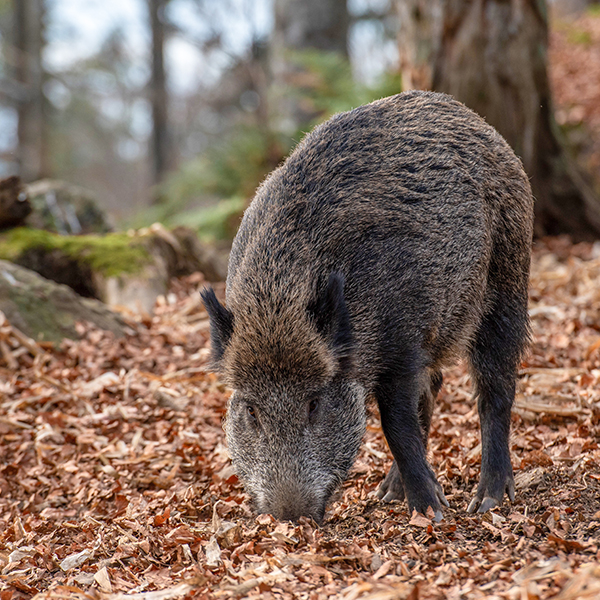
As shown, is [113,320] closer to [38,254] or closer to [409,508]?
[38,254]

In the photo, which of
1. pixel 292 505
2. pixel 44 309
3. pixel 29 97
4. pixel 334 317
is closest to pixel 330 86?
pixel 44 309

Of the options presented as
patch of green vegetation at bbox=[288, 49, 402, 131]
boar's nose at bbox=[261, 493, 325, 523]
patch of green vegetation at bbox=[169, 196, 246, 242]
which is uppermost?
patch of green vegetation at bbox=[288, 49, 402, 131]

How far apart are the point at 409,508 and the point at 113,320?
4376 mm

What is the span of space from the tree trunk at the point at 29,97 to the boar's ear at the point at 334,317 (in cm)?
1577

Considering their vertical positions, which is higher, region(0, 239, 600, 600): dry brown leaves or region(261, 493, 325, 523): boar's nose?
region(261, 493, 325, 523): boar's nose

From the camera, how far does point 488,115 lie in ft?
28.9

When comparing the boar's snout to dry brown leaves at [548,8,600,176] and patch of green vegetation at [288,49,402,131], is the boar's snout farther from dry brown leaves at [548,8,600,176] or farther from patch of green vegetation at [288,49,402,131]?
dry brown leaves at [548,8,600,176]

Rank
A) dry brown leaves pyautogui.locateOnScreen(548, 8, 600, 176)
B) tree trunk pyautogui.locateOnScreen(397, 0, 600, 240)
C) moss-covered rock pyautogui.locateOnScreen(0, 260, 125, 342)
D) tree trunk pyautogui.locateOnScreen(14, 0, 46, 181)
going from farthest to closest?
1. tree trunk pyautogui.locateOnScreen(14, 0, 46, 181)
2. dry brown leaves pyautogui.locateOnScreen(548, 8, 600, 176)
3. tree trunk pyautogui.locateOnScreen(397, 0, 600, 240)
4. moss-covered rock pyautogui.locateOnScreen(0, 260, 125, 342)

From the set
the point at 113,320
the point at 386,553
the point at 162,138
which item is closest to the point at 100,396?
the point at 113,320

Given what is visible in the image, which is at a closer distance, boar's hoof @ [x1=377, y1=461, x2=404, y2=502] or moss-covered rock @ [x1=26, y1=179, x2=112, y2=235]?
boar's hoof @ [x1=377, y1=461, x2=404, y2=502]

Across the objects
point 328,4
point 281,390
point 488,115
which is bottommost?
point 281,390

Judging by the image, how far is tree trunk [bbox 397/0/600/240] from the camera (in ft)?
28.0

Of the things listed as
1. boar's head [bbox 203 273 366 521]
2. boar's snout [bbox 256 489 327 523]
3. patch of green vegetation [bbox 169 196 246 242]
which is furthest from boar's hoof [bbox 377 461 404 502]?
patch of green vegetation [bbox 169 196 246 242]

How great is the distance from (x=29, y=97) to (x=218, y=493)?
623 inches
